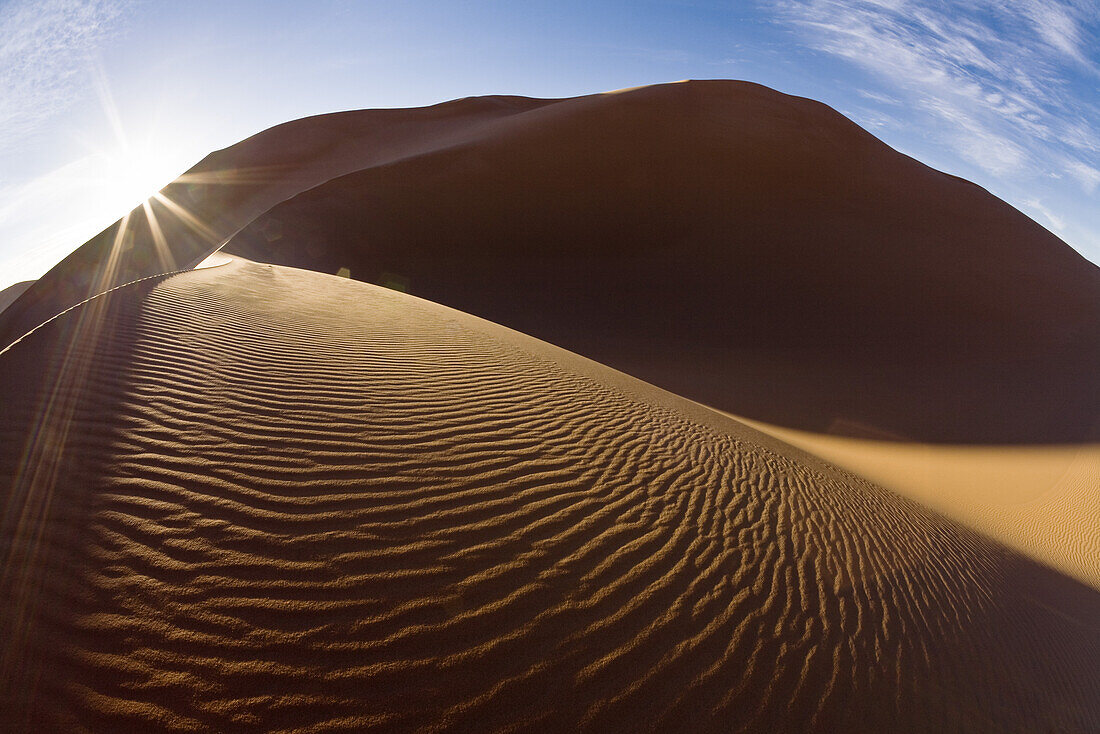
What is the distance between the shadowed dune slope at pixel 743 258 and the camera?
565 inches

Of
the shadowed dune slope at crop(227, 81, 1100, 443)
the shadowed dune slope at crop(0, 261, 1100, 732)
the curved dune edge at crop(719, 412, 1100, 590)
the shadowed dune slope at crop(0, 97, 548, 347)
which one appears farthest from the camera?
the shadowed dune slope at crop(0, 97, 548, 347)

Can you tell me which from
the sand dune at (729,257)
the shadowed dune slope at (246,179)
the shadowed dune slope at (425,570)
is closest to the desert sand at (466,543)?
the shadowed dune slope at (425,570)

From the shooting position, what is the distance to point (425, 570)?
3.05m

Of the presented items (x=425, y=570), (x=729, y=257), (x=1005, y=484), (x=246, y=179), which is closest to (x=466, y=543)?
(x=425, y=570)

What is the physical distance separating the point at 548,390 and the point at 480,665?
380cm

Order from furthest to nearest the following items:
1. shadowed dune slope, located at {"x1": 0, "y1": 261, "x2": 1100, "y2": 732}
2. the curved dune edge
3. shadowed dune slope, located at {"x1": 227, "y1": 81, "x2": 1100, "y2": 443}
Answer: shadowed dune slope, located at {"x1": 227, "y1": 81, "x2": 1100, "y2": 443}, the curved dune edge, shadowed dune slope, located at {"x1": 0, "y1": 261, "x2": 1100, "y2": 732}

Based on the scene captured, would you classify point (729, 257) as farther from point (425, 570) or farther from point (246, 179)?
point (246, 179)

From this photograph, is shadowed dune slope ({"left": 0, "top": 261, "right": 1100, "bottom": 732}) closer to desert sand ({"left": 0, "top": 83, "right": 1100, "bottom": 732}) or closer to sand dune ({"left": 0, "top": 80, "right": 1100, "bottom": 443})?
desert sand ({"left": 0, "top": 83, "right": 1100, "bottom": 732})

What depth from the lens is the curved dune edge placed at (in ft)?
25.0

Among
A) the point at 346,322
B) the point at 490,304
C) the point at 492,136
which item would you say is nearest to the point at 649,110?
the point at 492,136

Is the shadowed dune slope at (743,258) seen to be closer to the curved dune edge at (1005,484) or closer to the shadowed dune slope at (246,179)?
the curved dune edge at (1005,484)

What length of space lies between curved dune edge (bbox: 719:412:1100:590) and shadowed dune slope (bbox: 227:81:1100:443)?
1035 millimetres

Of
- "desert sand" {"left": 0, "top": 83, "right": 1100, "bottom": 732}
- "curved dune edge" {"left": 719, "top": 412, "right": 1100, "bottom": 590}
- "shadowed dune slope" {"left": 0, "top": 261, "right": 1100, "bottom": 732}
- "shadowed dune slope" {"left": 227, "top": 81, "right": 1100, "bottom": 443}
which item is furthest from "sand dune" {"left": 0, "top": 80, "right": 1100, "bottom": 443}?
"shadowed dune slope" {"left": 0, "top": 261, "right": 1100, "bottom": 732}

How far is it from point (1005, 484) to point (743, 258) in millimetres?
11807
